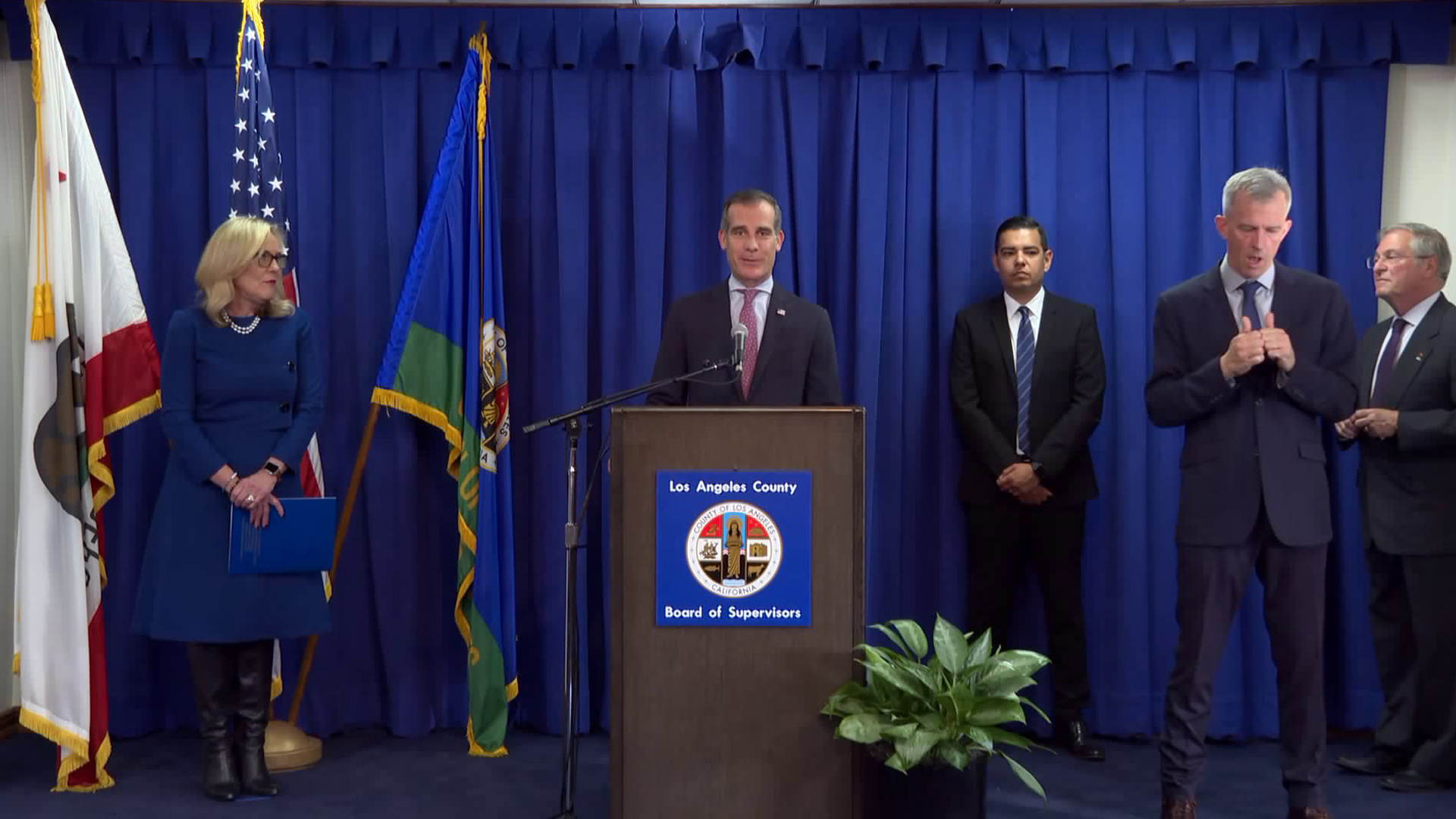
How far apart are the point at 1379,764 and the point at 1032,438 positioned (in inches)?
61.8

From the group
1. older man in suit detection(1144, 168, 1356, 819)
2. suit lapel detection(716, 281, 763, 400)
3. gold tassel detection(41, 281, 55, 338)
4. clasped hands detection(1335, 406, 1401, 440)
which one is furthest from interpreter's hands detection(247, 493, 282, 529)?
clasped hands detection(1335, 406, 1401, 440)

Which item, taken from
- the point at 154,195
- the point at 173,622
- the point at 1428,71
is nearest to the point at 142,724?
the point at 173,622

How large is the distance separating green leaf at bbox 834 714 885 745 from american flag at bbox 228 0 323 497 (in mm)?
2329

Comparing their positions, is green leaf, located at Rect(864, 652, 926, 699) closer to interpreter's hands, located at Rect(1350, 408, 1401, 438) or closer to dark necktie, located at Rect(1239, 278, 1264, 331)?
dark necktie, located at Rect(1239, 278, 1264, 331)

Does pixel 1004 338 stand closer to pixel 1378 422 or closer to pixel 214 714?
pixel 1378 422

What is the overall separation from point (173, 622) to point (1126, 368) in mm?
3477

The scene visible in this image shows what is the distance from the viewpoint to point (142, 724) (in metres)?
4.45

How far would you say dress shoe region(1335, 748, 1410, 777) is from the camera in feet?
13.1

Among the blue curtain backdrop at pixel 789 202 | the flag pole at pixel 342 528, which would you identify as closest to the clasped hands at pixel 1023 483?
the blue curtain backdrop at pixel 789 202

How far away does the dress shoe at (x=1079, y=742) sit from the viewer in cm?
421

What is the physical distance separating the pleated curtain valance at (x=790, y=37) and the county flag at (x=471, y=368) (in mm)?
367

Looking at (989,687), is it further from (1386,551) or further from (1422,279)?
(1422,279)

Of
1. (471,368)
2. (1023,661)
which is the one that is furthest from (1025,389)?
(471,368)

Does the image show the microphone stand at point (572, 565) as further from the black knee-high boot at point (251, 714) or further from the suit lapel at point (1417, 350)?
the suit lapel at point (1417, 350)
